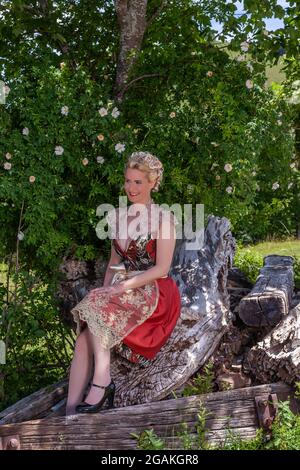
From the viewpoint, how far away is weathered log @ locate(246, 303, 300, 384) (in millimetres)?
4102

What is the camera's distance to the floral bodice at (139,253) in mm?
4277

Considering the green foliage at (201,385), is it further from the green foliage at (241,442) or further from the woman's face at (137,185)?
the woman's face at (137,185)

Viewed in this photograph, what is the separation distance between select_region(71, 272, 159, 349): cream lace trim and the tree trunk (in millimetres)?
2051

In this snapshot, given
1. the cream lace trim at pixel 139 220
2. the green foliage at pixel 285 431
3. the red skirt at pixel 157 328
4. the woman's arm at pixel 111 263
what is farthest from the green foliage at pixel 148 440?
the cream lace trim at pixel 139 220

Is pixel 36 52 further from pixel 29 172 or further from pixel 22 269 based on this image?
pixel 22 269

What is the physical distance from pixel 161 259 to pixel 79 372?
0.81 metres

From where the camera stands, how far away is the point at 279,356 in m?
4.18

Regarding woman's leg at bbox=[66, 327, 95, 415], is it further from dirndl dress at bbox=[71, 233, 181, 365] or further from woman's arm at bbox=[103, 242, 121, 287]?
woman's arm at bbox=[103, 242, 121, 287]

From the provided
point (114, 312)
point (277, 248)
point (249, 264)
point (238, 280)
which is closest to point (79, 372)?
point (114, 312)

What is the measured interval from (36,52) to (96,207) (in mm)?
1310

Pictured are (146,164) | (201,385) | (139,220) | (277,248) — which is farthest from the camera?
(277,248)

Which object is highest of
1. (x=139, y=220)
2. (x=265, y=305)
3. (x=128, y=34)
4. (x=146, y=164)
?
(x=128, y=34)

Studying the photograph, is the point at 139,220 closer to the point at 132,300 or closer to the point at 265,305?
the point at 132,300

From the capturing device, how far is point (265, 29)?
5.61m
